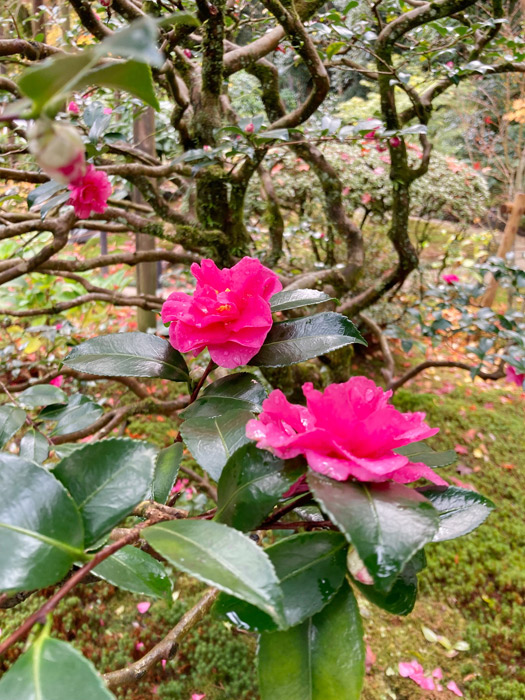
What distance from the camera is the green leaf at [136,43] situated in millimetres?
155

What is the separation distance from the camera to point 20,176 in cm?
89

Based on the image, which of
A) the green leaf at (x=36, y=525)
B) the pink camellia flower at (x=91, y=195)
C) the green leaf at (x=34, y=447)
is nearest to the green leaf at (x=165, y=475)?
the green leaf at (x=36, y=525)

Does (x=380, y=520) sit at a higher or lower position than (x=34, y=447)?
higher

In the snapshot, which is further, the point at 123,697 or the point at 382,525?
the point at 123,697

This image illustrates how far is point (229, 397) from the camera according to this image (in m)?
0.42

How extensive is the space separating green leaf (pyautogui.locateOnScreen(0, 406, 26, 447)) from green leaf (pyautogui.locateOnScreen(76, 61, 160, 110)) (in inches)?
17.3

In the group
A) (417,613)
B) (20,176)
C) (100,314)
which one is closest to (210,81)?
(20,176)

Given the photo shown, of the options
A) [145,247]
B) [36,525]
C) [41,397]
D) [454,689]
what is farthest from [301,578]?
[145,247]

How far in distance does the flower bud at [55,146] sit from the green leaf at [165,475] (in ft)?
0.90

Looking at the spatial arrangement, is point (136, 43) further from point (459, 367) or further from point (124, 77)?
point (459, 367)

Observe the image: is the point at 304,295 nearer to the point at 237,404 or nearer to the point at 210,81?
the point at 237,404

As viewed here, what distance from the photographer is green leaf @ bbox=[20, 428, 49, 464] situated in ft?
2.00

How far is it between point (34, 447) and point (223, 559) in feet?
1.55

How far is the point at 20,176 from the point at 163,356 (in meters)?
0.66
